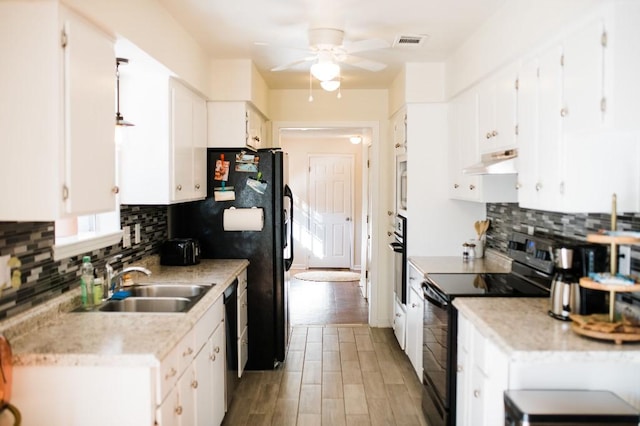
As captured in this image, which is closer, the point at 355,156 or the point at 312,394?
the point at 312,394

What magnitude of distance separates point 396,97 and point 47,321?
11.4ft

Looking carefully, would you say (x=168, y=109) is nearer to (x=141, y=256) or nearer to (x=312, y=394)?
(x=141, y=256)

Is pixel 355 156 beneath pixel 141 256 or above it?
above

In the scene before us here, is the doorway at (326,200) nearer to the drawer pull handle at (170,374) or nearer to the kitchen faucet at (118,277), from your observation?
the kitchen faucet at (118,277)

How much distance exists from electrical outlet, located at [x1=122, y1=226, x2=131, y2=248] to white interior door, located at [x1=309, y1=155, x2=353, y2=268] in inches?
230

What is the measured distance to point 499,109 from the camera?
301cm

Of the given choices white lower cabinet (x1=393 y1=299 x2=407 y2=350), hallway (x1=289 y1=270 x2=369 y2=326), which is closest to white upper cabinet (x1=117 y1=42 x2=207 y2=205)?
white lower cabinet (x1=393 y1=299 x2=407 y2=350)

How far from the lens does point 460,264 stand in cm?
378

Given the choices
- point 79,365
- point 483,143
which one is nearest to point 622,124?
point 483,143

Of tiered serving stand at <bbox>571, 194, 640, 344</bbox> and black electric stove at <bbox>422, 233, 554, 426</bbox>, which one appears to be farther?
black electric stove at <bbox>422, 233, 554, 426</bbox>

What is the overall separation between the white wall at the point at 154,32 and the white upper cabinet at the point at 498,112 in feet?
6.39

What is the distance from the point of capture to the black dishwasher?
126 inches

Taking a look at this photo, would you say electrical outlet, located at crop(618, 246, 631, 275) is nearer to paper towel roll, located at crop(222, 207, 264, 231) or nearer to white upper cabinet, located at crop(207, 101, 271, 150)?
paper towel roll, located at crop(222, 207, 264, 231)

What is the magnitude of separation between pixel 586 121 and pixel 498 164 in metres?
0.79
